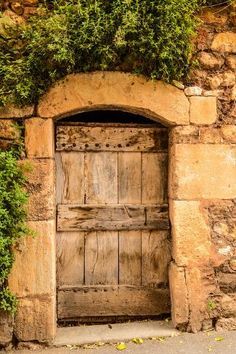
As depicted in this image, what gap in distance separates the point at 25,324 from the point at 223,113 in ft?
7.75

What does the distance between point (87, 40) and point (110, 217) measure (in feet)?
4.84

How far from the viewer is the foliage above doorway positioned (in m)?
2.88

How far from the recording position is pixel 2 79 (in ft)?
9.74

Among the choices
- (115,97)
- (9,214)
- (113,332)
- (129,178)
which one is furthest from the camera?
(129,178)

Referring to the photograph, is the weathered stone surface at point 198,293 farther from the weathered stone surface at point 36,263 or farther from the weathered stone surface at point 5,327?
the weathered stone surface at point 5,327

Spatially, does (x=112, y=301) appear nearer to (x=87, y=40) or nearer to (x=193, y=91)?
(x=193, y=91)

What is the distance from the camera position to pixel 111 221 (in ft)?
11.1

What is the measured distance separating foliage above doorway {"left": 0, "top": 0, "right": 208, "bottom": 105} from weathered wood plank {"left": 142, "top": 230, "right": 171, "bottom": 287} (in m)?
1.42

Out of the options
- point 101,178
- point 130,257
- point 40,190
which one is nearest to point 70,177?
point 101,178

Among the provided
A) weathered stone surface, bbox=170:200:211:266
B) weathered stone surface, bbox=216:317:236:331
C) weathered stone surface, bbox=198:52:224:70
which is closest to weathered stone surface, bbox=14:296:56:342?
weathered stone surface, bbox=170:200:211:266

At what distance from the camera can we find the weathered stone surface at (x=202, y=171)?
3215 mm

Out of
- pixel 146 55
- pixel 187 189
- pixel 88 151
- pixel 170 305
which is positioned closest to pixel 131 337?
pixel 170 305

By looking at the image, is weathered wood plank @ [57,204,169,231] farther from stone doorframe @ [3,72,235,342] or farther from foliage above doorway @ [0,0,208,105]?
foliage above doorway @ [0,0,208,105]

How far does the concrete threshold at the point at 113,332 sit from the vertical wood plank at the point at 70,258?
0.40 meters
